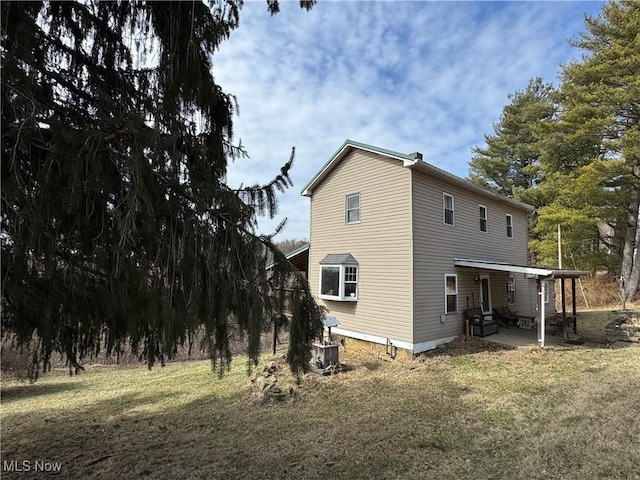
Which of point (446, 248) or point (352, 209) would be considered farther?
point (352, 209)

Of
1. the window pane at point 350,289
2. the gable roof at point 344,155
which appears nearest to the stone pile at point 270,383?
the window pane at point 350,289

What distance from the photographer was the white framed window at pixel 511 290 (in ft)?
48.7

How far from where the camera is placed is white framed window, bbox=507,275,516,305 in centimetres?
1485

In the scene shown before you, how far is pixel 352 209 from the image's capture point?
12.0 meters

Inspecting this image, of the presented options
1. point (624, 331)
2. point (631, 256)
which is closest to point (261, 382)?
point (624, 331)

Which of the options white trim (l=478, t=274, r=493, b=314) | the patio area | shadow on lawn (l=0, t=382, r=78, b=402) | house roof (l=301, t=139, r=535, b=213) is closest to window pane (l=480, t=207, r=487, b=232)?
house roof (l=301, t=139, r=535, b=213)

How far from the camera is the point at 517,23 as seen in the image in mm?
6754

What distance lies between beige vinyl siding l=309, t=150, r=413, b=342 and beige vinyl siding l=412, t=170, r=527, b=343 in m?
0.35

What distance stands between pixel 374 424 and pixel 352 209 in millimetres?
7447

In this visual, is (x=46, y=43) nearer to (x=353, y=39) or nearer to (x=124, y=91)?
(x=124, y=91)

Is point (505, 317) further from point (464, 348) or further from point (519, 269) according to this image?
point (464, 348)

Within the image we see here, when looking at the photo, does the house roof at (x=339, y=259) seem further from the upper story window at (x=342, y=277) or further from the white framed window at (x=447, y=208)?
A: the white framed window at (x=447, y=208)

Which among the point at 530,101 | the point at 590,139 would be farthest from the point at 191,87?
the point at 530,101

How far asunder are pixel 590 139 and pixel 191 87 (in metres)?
21.8
